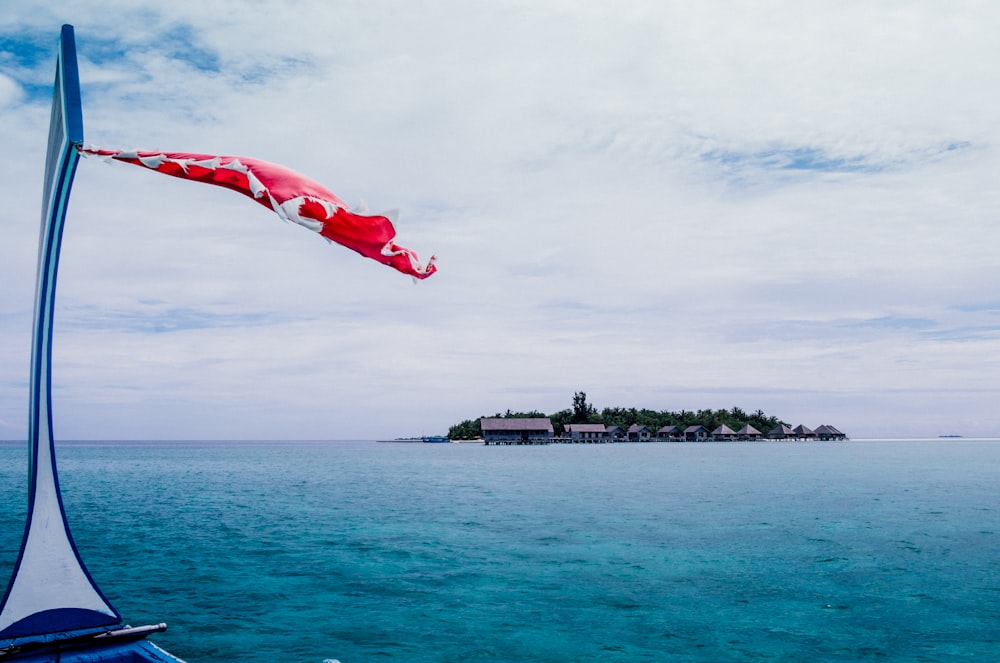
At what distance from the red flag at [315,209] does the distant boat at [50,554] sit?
9.36 ft

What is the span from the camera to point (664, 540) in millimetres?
34625

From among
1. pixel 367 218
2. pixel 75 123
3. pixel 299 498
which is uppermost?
pixel 75 123

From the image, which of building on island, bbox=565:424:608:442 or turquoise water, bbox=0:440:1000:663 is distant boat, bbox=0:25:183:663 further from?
building on island, bbox=565:424:608:442

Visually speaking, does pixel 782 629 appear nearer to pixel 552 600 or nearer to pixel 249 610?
pixel 552 600

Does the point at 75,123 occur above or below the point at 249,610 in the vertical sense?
above

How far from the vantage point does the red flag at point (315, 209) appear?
6188 millimetres

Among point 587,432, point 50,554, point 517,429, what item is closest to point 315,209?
point 50,554

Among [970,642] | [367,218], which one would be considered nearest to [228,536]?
[970,642]

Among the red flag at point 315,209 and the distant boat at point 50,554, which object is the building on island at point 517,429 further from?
the red flag at point 315,209

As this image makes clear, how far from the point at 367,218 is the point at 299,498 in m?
55.0

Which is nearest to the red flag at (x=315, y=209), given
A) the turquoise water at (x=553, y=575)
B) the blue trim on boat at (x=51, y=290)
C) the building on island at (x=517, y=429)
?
the blue trim on boat at (x=51, y=290)

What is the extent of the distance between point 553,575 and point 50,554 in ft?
65.0

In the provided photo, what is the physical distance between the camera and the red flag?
6188 millimetres

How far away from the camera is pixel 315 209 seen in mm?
6199
